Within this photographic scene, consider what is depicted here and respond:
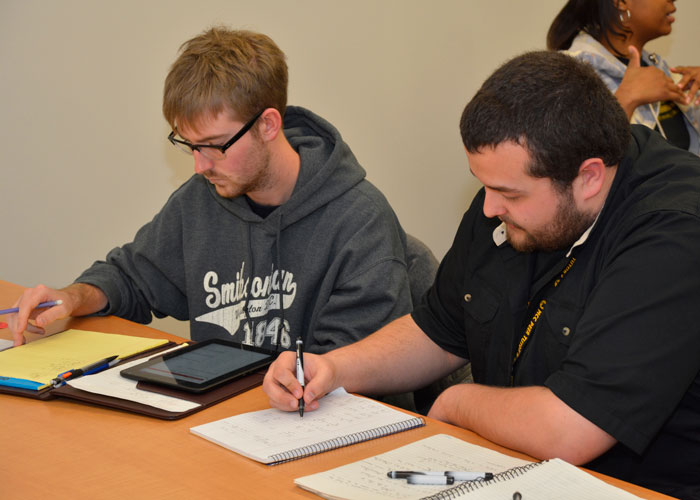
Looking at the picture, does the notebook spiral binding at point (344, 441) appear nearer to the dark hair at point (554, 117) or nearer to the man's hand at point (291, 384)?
the man's hand at point (291, 384)

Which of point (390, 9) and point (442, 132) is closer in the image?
point (390, 9)

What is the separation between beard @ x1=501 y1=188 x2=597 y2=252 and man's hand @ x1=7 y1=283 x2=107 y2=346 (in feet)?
3.67

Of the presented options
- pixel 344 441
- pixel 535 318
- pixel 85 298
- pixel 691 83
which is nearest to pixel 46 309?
pixel 85 298

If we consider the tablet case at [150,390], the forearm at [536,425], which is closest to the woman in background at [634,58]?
the forearm at [536,425]

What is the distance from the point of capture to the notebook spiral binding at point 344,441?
1.18 meters

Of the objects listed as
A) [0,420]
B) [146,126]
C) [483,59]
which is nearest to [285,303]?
[0,420]

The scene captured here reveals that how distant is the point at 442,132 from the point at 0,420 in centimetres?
261

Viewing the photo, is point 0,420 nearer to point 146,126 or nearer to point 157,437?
point 157,437

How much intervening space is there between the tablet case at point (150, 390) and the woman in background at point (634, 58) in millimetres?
1754

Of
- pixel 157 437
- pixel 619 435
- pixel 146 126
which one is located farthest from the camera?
pixel 146 126

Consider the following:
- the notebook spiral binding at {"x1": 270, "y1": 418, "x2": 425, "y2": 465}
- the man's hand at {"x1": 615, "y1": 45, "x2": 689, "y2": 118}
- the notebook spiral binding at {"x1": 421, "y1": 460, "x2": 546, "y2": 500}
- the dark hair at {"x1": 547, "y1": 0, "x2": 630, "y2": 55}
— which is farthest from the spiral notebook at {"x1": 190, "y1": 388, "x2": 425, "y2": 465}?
the dark hair at {"x1": 547, "y1": 0, "x2": 630, "y2": 55}

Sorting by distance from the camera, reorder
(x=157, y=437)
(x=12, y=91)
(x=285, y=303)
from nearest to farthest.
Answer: (x=157, y=437), (x=285, y=303), (x=12, y=91)

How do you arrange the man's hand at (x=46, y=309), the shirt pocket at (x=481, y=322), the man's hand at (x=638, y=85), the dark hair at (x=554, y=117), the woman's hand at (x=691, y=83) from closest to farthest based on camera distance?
the dark hair at (x=554, y=117) → the shirt pocket at (x=481, y=322) → the man's hand at (x=46, y=309) → the man's hand at (x=638, y=85) → the woman's hand at (x=691, y=83)

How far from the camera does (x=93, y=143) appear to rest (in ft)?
9.23
